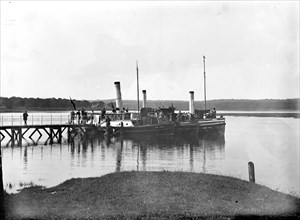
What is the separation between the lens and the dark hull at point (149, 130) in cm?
4953

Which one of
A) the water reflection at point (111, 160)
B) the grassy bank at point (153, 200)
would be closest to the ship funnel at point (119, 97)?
the water reflection at point (111, 160)

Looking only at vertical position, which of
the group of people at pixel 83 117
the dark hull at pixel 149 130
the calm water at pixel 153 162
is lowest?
the calm water at pixel 153 162

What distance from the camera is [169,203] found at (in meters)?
12.2

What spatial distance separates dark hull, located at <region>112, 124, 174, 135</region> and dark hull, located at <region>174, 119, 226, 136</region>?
125 cm

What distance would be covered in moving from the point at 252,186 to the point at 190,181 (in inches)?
101

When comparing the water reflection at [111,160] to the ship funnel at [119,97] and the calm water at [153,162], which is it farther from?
the ship funnel at [119,97]

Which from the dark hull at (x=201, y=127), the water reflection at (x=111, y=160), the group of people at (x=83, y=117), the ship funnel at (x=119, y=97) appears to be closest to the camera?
the water reflection at (x=111, y=160)

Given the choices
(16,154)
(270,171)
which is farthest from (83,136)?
(270,171)

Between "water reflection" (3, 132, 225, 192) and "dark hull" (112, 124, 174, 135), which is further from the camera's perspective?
"dark hull" (112, 124, 174, 135)

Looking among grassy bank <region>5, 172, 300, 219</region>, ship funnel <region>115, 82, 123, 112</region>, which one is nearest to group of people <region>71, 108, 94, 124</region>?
ship funnel <region>115, 82, 123, 112</region>

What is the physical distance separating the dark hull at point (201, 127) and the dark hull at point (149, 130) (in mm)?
1252

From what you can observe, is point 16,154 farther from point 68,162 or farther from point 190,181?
point 190,181

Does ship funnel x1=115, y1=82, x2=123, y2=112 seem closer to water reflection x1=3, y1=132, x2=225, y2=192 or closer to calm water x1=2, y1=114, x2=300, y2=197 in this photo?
water reflection x1=3, y1=132, x2=225, y2=192

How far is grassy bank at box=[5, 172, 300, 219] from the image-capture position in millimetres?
11367
